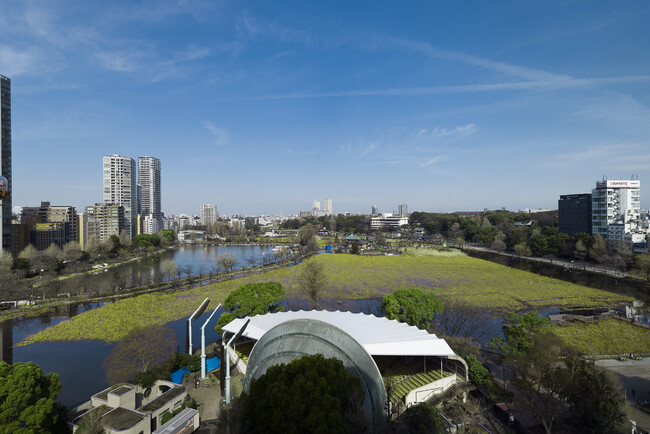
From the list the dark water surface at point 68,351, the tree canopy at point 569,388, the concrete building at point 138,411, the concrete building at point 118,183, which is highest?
the concrete building at point 118,183

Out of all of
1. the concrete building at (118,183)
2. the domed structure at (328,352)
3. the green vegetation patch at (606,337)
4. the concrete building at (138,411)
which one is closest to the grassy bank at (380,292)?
the green vegetation patch at (606,337)

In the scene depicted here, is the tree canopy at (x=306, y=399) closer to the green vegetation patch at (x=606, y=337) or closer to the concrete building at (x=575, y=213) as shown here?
the green vegetation patch at (x=606, y=337)

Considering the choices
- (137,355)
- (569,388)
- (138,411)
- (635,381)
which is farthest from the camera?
(137,355)

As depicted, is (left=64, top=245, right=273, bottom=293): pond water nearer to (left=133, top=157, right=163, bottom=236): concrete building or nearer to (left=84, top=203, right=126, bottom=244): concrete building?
(left=84, top=203, right=126, bottom=244): concrete building

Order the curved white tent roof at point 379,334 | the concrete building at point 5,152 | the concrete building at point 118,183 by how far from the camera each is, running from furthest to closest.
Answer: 1. the concrete building at point 118,183
2. the concrete building at point 5,152
3. the curved white tent roof at point 379,334

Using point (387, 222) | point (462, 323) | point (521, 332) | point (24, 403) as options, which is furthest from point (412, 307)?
point (387, 222)

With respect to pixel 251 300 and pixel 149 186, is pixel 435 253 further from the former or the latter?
pixel 149 186

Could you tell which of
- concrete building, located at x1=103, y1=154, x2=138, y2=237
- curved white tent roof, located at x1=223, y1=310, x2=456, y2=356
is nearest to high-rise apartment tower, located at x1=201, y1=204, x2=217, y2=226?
concrete building, located at x1=103, y1=154, x2=138, y2=237
